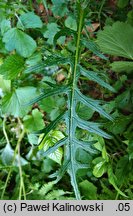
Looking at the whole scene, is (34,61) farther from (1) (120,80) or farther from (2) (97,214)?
(2) (97,214)

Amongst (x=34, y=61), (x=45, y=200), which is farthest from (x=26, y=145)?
(x=34, y=61)

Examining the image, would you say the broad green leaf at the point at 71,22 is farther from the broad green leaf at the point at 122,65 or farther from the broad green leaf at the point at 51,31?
the broad green leaf at the point at 122,65

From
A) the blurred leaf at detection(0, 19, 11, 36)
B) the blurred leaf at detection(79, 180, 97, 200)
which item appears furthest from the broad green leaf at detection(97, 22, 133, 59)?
the blurred leaf at detection(79, 180, 97, 200)

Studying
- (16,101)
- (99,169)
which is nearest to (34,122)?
(16,101)

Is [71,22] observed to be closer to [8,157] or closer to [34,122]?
[34,122]

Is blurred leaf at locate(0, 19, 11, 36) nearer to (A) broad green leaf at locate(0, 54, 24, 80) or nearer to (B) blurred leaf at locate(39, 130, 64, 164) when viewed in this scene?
(A) broad green leaf at locate(0, 54, 24, 80)

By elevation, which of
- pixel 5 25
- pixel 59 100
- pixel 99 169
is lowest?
pixel 99 169
